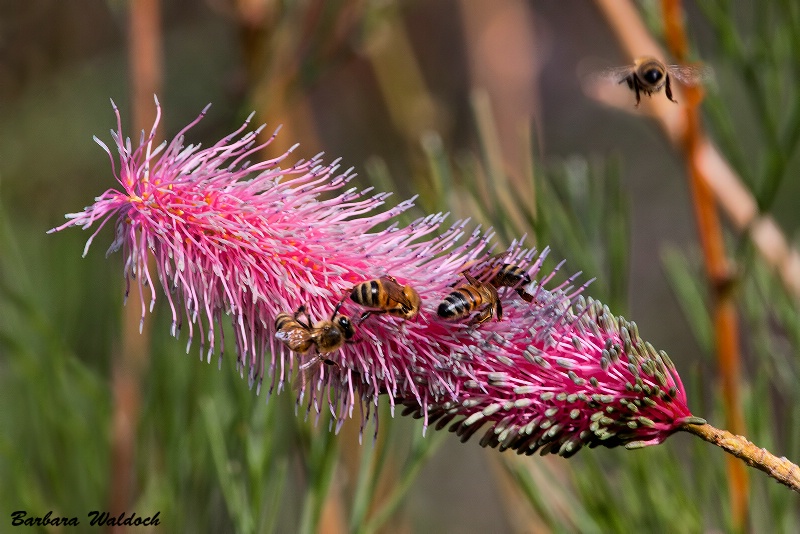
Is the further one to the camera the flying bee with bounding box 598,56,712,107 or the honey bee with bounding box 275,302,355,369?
the flying bee with bounding box 598,56,712,107

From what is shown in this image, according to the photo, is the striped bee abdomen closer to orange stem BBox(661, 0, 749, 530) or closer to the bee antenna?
the bee antenna

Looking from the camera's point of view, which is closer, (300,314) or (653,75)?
(300,314)

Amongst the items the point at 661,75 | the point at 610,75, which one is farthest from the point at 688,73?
the point at 610,75

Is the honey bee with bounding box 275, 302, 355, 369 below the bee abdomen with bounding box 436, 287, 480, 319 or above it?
below

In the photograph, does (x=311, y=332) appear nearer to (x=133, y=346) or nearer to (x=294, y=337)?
(x=294, y=337)

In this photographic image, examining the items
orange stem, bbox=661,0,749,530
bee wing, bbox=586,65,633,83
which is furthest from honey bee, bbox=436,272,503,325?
bee wing, bbox=586,65,633,83
